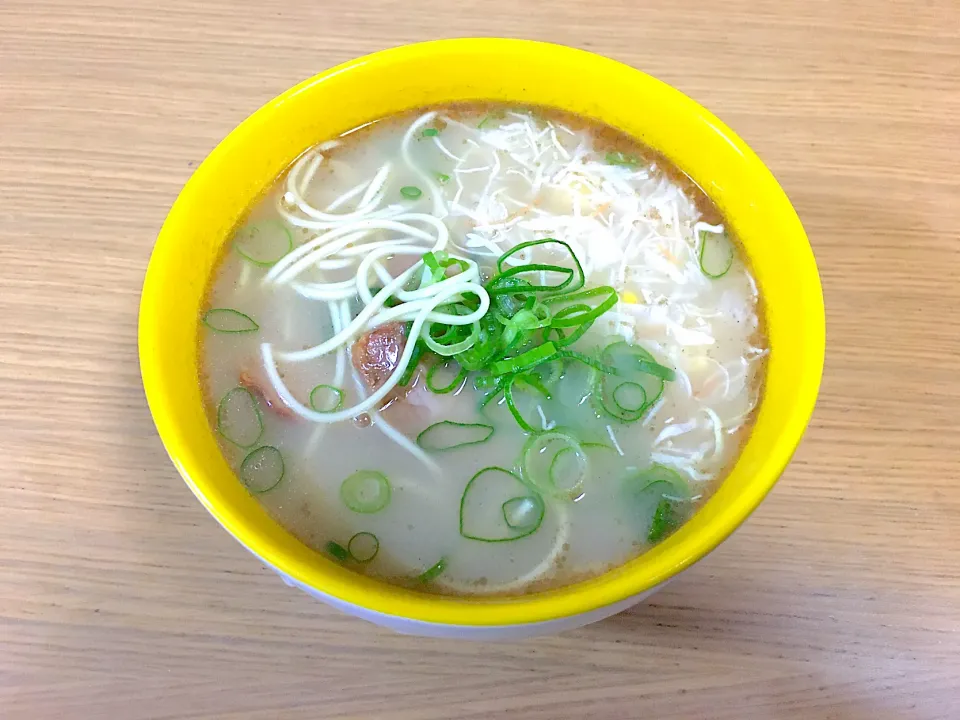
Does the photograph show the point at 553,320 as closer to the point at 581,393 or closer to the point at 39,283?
the point at 581,393

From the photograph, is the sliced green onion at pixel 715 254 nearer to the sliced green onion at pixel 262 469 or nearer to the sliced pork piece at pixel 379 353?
the sliced pork piece at pixel 379 353

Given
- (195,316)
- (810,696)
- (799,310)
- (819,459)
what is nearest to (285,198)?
(195,316)

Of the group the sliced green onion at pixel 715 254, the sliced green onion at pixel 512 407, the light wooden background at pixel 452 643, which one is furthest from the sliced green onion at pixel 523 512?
the sliced green onion at pixel 715 254

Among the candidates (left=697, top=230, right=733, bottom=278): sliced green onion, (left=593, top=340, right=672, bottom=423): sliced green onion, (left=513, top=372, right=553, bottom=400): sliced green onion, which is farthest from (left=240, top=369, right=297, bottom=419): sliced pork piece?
(left=697, top=230, right=733, bottom=278): sliced green onion

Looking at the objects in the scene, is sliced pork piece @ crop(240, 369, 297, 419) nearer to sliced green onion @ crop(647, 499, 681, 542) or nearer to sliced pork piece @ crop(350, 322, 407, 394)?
sliced pork piece @ crop(350, 322, 407, 394)

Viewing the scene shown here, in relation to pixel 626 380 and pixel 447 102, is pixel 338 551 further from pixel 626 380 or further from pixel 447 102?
pixel 447 102
